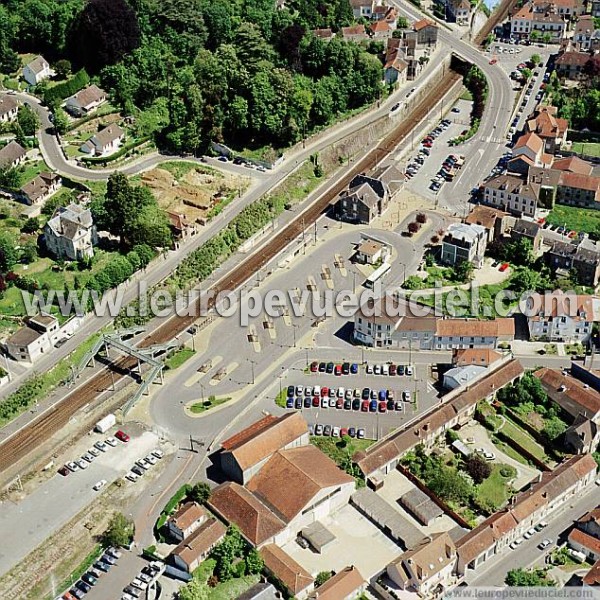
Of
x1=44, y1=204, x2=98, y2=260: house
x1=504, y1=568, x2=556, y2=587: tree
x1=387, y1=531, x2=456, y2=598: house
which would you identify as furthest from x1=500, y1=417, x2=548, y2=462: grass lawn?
x1=44, y1=204, x2=98, y2=260: house

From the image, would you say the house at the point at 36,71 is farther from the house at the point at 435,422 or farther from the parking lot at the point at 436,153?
the house at the point at 435,422

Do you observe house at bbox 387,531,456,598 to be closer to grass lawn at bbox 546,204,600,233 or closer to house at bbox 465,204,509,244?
house at bbox 465,204,509,244

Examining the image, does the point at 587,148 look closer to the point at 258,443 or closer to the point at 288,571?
the point at 258,443

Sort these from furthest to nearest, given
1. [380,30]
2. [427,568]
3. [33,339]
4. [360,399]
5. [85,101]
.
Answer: [380,30] < [85,101] < [33,339] < [360,399] < [427,568]

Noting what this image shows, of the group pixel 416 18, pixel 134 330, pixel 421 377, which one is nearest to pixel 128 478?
pixel 134 330

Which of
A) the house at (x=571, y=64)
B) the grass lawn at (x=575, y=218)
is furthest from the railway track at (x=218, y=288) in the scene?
the grass lawn at (x=575, y=218)

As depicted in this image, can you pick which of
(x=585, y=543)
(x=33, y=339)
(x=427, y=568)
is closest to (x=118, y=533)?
(x=427, y=568)
